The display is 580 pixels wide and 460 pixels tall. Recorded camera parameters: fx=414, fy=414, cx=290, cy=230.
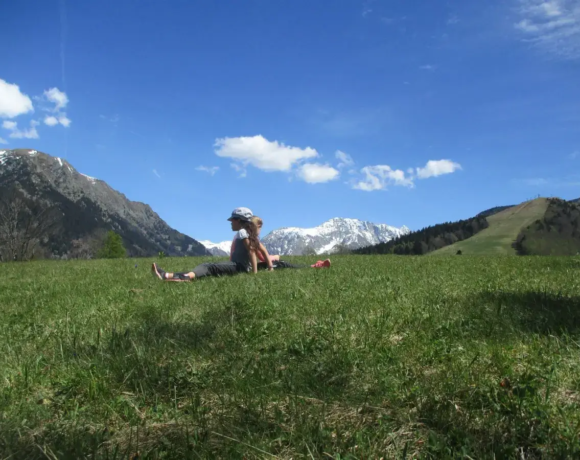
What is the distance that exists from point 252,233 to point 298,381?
31.2 feet

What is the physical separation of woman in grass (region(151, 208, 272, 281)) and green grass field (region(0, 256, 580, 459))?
5.75 metres

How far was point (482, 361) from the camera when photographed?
13.2 feet

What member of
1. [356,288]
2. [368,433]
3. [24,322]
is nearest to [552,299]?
[356,288]

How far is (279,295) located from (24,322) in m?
4.28

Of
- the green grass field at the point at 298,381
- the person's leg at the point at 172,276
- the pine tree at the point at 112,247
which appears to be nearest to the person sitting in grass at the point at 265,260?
the person's leg at the point at 172,276

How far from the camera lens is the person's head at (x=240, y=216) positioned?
12836mm

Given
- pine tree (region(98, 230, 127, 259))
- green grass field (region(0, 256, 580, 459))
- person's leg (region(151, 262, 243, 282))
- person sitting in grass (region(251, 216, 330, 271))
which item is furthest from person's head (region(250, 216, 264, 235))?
pine tree (region(98, 230, 127, 259))

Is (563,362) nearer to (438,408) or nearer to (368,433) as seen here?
(438,408)

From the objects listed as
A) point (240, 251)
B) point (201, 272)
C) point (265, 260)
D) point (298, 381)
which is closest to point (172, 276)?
point (201, 272)

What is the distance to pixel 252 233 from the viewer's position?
42.7ft

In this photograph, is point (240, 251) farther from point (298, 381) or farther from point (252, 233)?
point (298, 381)

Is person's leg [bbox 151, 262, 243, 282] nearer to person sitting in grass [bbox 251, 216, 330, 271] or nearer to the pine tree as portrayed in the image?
person sitting in grass [bbox 251, 216, 330, 271]

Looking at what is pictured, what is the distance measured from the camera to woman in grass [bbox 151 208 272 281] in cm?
1280

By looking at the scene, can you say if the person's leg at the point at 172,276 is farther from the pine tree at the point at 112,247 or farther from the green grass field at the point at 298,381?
the pine tree at the point at 112,247
